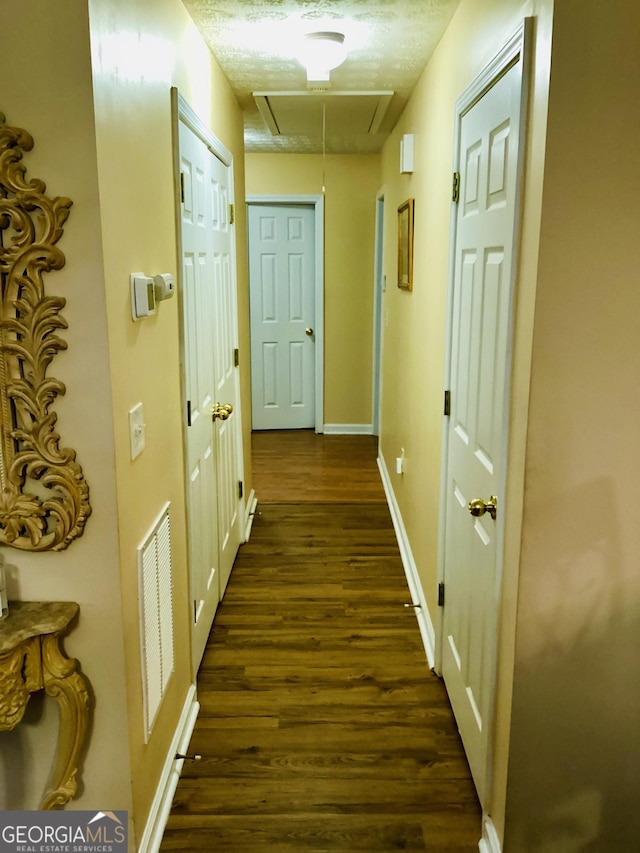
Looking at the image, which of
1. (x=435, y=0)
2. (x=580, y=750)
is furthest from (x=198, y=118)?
(x=580, y=750)

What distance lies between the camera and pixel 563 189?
141cm

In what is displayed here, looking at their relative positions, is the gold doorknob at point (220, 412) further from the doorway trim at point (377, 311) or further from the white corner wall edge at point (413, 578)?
the doorway trim at point (377, 311)

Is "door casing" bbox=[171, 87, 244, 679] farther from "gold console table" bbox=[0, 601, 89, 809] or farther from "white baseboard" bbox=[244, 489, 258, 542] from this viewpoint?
"gold console table" bbox=[0, 601, 89, 809]

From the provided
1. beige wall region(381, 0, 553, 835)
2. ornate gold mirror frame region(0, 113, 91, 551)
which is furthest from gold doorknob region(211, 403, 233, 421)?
ornate gold mirror frame region(0, 113, 91, 551)

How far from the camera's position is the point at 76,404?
4.92 feet

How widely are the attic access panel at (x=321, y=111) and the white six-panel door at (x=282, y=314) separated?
4.00 ft

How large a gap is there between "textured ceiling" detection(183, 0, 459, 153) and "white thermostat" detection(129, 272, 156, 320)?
3.59 feet

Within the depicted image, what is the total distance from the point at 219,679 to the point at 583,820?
1.40 metres

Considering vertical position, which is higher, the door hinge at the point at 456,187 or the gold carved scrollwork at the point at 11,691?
the door hinge at the point at 456,187

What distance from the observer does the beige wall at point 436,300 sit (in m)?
1.52

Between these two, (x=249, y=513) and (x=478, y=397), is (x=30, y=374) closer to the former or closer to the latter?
(x=478, y=397)

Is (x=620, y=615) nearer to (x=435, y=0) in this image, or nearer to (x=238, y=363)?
(x=435, y=0)

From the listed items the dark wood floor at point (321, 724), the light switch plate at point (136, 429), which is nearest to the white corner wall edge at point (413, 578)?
the dark wood floor at point (321, 724)

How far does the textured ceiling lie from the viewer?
2.27 m
